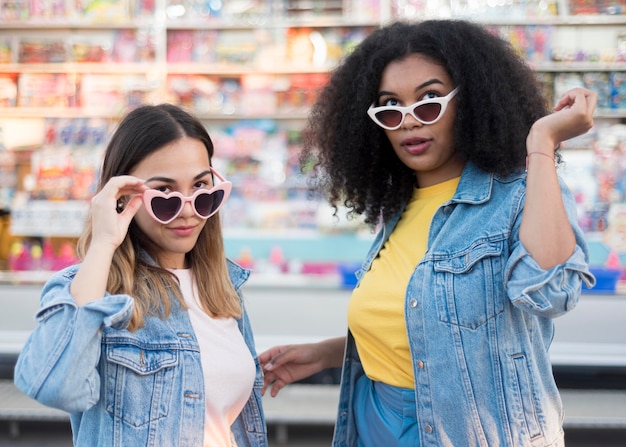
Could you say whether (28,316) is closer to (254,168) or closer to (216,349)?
(254,168)

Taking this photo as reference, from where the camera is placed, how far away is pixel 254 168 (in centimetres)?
483

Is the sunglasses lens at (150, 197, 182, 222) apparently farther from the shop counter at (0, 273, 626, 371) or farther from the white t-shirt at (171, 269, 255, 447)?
the shop counter at (0, 273, 626, 371)

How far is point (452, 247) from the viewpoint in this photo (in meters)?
1.50

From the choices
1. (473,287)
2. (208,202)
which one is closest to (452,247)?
(473,287)

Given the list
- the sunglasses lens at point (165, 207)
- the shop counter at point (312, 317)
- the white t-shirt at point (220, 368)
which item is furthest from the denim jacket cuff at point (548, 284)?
the shop counter at point (312, 317)

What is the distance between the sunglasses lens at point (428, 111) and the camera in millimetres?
1601

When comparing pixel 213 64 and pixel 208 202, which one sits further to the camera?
pixel 213 64

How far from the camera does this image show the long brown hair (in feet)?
4.87

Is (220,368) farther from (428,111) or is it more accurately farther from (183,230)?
(428,111)

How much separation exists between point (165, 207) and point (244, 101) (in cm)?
348

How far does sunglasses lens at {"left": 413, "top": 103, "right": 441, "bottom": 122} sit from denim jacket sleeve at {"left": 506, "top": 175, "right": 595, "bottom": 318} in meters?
0.43

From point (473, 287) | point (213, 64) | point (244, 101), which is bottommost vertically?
point (473, 287)

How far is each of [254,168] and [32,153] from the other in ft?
5.40

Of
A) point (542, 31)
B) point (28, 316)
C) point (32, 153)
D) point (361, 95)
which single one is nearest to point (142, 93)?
point (32, 153)
